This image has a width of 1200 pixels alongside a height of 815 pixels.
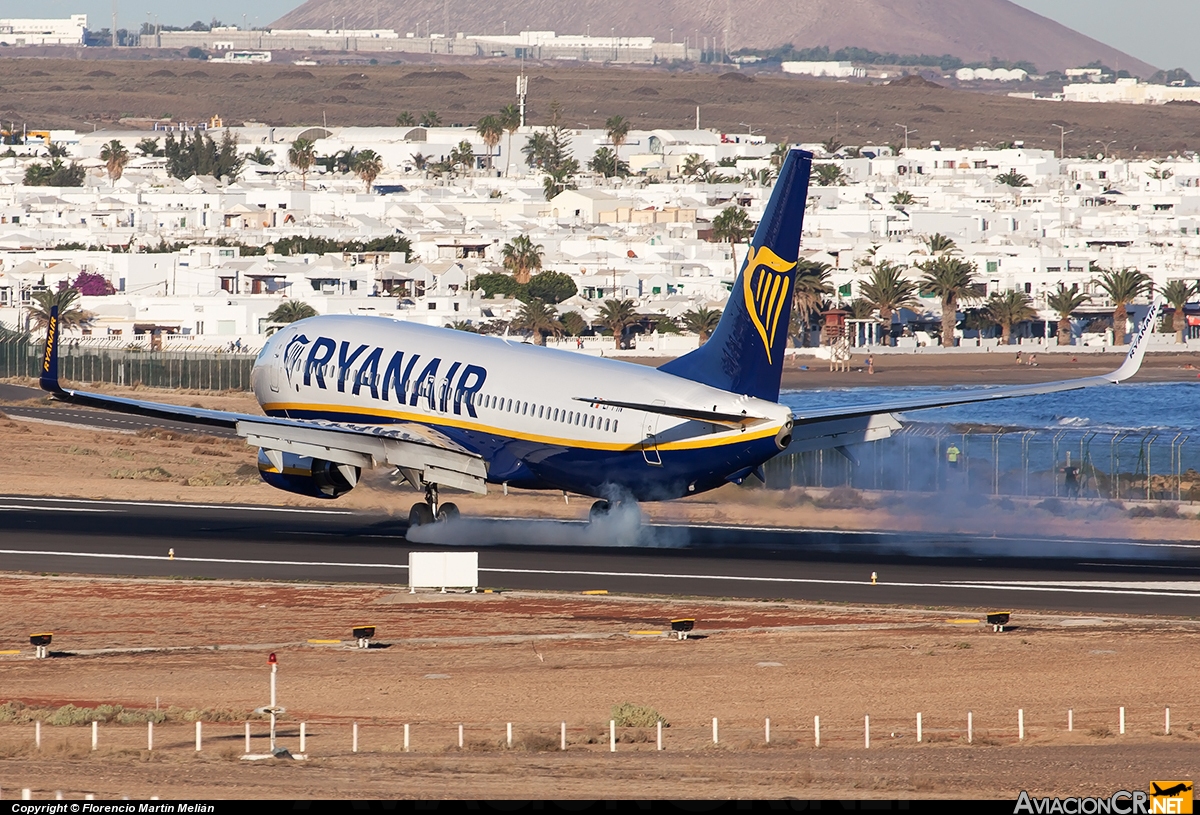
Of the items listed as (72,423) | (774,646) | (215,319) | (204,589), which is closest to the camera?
(774,646)

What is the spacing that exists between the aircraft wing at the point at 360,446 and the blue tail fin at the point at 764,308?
727 centimetres

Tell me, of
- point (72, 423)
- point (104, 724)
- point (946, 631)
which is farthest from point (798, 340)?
point (104, 724)

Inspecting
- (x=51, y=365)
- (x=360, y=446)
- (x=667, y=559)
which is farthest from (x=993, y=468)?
(x=51, y=365)

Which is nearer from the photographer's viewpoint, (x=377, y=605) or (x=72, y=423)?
(x=377, y=605)

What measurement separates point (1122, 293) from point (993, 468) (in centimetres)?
12422

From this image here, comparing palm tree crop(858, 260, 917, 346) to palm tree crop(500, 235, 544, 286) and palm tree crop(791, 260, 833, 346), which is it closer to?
palm tree crop(791, 260, 833, 346)

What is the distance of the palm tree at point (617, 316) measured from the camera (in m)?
162

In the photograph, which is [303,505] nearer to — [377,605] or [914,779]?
[377,605]

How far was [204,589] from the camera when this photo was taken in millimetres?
44844

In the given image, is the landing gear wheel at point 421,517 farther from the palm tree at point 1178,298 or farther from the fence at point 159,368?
the palm tree at point 1178,298

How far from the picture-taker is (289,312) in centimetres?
14088

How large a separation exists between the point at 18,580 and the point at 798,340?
430 feet

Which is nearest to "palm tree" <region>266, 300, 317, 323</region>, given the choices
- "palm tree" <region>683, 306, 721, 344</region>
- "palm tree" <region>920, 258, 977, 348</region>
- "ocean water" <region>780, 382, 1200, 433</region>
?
"palm tree" <region>683, 306, 721, 344</region>

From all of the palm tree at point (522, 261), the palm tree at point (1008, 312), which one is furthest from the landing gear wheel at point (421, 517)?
the palm tree at point (522, 261)
